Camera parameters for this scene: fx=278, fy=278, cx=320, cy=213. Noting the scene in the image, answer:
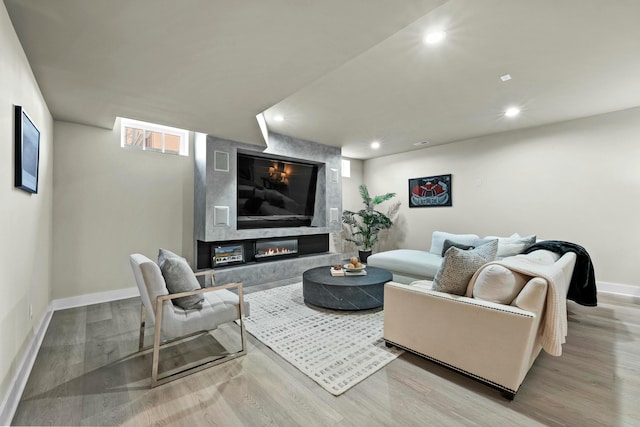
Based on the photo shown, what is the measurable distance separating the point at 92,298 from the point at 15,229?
224 centimetres

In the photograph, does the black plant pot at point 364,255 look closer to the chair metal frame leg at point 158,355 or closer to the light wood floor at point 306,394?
the light wood floor at point 306,394

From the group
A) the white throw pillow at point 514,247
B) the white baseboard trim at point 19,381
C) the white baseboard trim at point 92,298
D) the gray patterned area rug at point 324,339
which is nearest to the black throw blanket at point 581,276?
the white throw pillow at point 514,247

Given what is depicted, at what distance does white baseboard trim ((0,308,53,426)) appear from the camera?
1.58 m

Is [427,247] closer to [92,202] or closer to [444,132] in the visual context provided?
[444,132]

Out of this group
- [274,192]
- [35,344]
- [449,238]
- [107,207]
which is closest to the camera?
[35,344]

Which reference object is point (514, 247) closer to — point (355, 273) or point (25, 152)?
point (355, 273)

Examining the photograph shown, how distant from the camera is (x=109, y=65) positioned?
2.19 meters

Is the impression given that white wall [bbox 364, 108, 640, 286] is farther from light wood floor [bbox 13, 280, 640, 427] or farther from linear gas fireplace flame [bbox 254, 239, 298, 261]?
linear gas fireplace flame [bbox 254, 239, 298, 261]

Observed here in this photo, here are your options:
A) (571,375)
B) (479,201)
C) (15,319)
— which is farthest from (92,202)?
(479,201)

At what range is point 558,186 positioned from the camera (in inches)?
177

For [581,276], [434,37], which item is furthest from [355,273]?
[434,37]

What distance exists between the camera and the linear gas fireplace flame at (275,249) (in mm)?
4965

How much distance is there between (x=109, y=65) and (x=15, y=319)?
1.96 m

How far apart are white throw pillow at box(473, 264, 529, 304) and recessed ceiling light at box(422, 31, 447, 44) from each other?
186cm
